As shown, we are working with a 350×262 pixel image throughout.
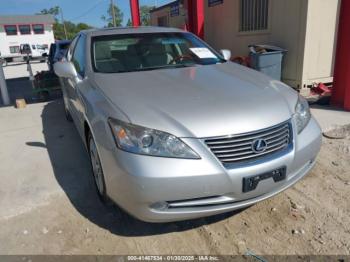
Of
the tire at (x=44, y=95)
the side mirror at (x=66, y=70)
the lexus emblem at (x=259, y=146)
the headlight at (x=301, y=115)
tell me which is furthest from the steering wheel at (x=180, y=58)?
the tire at (x=44, y=95)

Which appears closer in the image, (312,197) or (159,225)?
(159,225)

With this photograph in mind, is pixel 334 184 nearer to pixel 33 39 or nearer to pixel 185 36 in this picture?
pixel 185 36

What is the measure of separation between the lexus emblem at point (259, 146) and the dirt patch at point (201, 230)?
0.73m

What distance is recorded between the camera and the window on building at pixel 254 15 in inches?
297

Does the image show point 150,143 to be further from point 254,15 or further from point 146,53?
point 254,15

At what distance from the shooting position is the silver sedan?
2.05 metres

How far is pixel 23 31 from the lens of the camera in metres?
45.4

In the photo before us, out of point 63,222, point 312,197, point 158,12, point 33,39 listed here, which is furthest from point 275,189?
point 33,39

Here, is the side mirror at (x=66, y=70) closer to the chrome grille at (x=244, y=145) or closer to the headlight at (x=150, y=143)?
the headlight at (x=150, y=143)

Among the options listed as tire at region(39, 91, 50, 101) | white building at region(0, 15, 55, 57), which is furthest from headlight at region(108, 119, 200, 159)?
white building at region(0, 15, 55, 57)

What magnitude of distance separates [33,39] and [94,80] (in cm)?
4837

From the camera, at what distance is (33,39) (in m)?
45.4

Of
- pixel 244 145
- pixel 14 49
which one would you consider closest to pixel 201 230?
pixel 244 145

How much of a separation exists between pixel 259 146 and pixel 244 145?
117 millimetres
